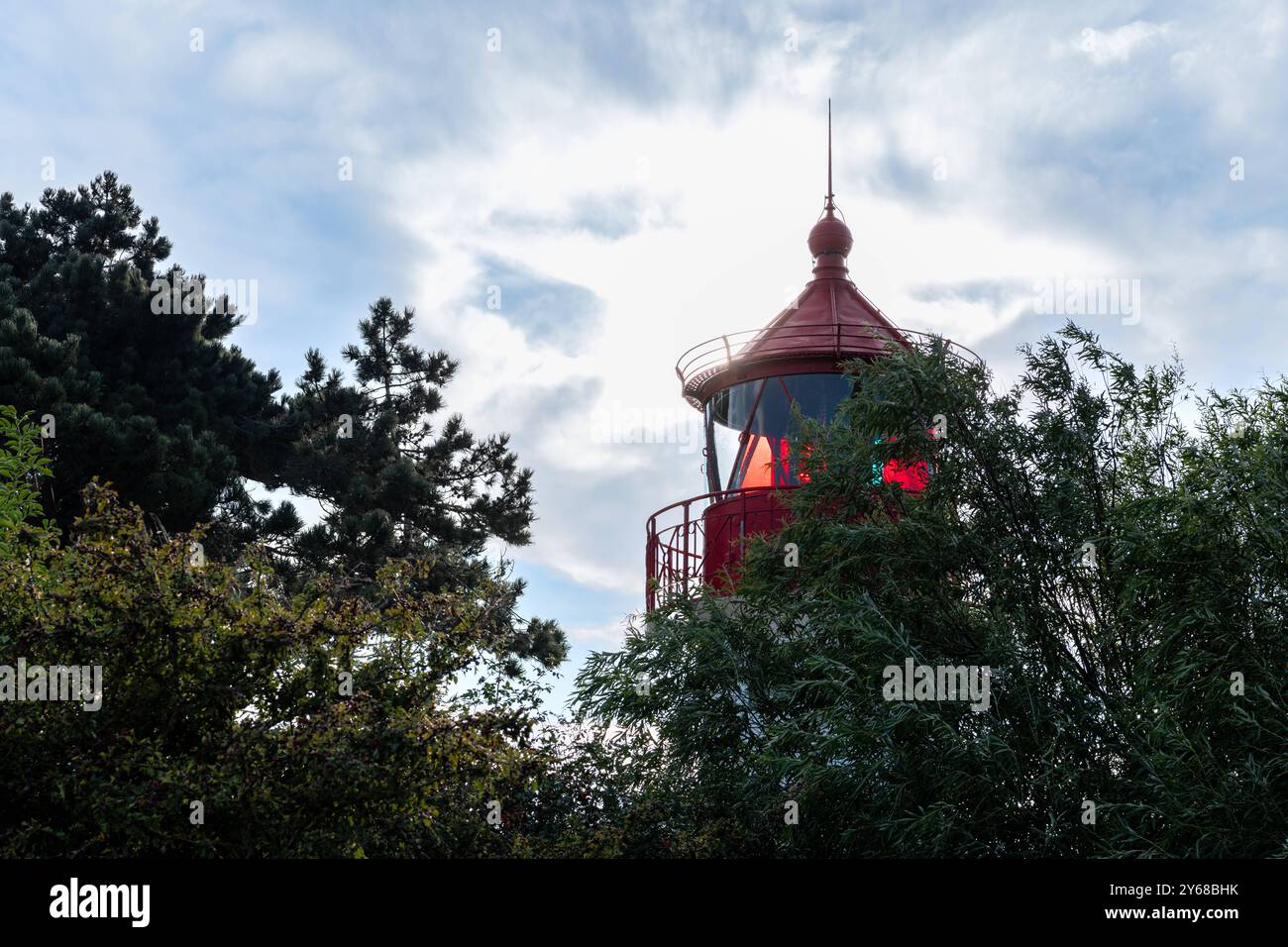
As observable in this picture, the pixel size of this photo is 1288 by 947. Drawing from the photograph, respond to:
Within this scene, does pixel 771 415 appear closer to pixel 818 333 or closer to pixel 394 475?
pixel 818 333

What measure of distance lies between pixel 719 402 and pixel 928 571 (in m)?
5.57

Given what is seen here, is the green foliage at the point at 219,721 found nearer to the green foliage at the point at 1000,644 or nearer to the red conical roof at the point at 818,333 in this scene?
the green foliage at the point at 1000,644

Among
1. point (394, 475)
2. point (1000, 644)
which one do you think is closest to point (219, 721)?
point (1000, 644)

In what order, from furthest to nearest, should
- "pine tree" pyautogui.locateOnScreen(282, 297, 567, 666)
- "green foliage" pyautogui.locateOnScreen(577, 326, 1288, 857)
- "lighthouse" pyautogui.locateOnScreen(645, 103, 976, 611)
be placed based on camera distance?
"pine tree" pyautogui.locateOnScreen(282, 297, 567, 666) < "lighthouse" pyautogui.locateOnScreen(645, 103, 976, 611) < "green foliage" pyautogui.locateOnScreen(577, 326, 1288, 857)

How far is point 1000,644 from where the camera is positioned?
31.8ft

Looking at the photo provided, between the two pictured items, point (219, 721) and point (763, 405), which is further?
point (763, 405)

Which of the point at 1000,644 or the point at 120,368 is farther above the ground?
the point at 120,368

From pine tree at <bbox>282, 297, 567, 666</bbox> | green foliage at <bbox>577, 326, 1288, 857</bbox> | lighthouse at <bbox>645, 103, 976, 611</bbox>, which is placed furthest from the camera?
pine tree at <bbox>282, 297, 567, 666</bbox>

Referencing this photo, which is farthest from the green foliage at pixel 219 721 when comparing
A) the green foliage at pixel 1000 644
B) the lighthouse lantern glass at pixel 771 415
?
the lighthouse lantern glass at pixel 771 415

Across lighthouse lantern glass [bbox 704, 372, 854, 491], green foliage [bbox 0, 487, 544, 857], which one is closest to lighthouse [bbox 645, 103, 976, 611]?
lighthouse lantern glass [bbox 704, 372, 854, 491]

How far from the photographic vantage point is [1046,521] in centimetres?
1037

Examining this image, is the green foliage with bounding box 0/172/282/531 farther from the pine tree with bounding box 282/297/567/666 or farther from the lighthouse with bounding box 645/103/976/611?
the lighthouse with bounding box 645/103/976/611

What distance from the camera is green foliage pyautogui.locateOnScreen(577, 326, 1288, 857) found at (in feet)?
27.2

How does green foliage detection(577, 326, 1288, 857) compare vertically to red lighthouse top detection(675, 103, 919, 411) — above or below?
below
